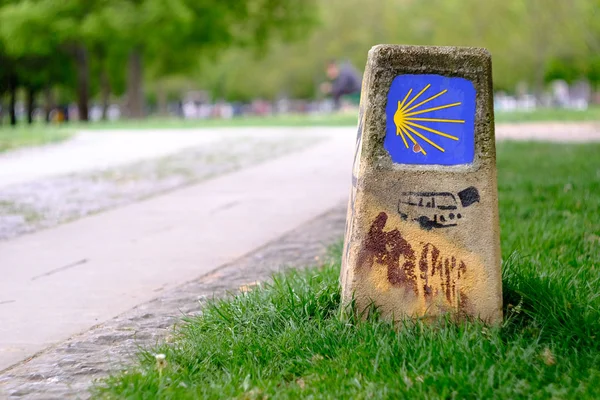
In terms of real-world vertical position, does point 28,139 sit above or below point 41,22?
below

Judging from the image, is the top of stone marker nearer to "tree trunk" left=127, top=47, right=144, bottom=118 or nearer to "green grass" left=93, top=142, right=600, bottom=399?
"green grass" left=93, top=142, right=600, bottom=399

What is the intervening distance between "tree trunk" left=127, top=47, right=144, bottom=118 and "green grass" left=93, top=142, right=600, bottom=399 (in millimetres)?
32109

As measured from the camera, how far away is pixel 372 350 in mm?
3408

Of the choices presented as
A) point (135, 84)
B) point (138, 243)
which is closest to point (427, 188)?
point (138, 243)

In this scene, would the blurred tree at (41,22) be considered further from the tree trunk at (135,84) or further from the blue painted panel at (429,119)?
the blue painted panel at (429,119)

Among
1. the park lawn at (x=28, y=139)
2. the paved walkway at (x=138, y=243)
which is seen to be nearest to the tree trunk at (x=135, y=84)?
the park lawn at (x=28, y=139)

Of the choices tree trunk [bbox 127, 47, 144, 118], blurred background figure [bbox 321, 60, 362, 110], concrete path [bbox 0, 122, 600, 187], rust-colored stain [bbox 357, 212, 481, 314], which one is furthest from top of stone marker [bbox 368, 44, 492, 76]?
tree trunk [bbox 127, 47, 144, 118]

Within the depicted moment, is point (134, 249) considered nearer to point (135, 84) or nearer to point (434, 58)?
point (434, 58)

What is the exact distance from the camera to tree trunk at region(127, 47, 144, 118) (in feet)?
117

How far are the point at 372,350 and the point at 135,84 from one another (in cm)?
3346

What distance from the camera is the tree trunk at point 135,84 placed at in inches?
1400

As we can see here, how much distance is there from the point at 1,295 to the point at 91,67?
4522cm

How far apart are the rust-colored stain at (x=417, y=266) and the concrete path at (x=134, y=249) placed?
5.07 feet

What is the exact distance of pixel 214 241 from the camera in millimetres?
6641
